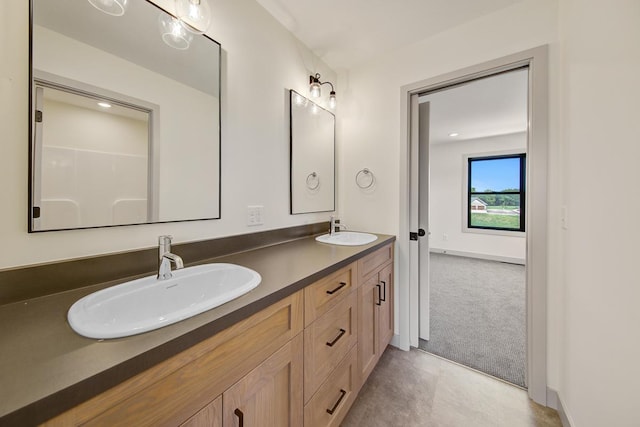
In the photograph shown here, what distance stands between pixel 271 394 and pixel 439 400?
119 cm

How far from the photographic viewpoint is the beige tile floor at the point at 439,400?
1.28 meters

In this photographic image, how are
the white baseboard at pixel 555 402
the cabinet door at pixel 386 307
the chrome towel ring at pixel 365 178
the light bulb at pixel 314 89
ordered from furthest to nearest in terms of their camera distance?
the chrome towel ring at pixel 365 178 → the light bulb at pixel 314 89 → the cabinet door at pixel 386 307 → the white baseboard at pixel 555 402

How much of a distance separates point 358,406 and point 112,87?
196 cm

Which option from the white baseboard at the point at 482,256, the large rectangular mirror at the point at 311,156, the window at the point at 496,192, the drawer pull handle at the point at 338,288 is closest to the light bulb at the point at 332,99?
the large rectangular mirror at the point at 311,156

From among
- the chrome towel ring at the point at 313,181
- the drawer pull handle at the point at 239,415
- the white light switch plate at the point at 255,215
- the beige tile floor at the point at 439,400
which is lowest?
the beige tile floor at the point at 439,400

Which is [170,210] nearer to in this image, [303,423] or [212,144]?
[212,144]

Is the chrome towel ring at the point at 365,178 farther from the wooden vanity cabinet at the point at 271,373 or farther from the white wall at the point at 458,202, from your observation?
the white wall at the point at 458,202

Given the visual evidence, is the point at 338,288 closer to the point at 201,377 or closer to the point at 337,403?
the point at 337,403

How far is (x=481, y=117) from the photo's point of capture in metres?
3.32

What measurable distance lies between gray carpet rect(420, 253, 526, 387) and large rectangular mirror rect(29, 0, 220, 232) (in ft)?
6.82

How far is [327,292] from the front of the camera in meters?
1.08

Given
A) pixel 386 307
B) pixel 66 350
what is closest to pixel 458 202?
pixel 386 307

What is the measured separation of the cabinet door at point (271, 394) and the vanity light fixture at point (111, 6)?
55.2 inches

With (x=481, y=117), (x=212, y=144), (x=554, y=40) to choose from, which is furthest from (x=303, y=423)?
(x=481, y=117)
